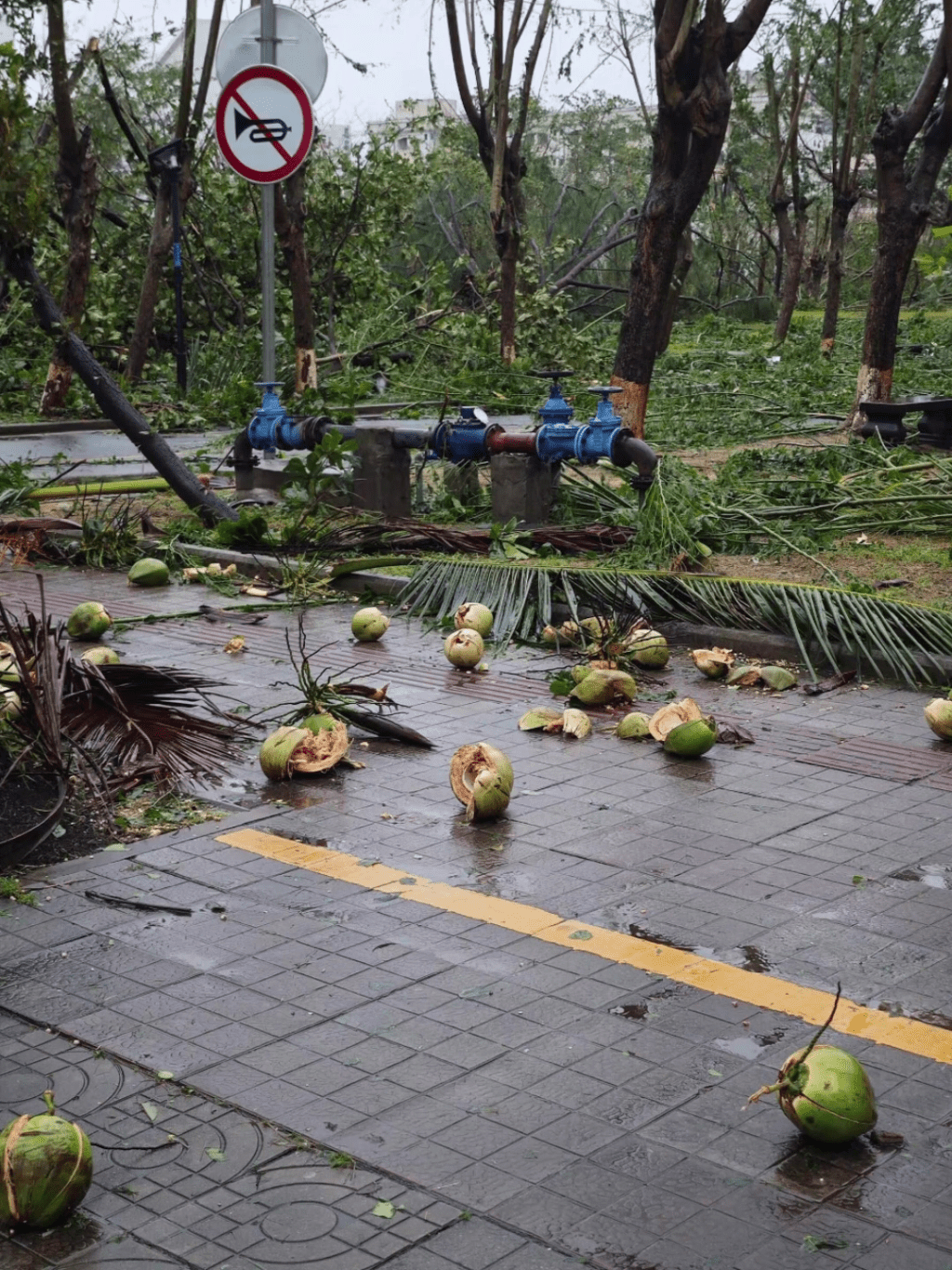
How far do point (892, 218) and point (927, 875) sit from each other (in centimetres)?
1206

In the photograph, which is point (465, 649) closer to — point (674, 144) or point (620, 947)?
point (620, 947)

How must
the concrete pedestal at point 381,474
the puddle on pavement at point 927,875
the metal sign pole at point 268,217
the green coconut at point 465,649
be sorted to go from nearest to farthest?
the puddle on pavement at point 927,875 → the green coconut at point 465,649 → the concrete pedestal at point 381,474 → the metal sign pole at point 268,217

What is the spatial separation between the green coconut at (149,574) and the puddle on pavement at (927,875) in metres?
6.08

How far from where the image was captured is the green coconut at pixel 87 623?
25.8ft

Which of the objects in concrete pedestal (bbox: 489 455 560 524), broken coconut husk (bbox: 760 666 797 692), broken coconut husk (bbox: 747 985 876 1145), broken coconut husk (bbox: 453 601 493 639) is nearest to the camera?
broken coconut husk (bbox: 747 985 876 1145)

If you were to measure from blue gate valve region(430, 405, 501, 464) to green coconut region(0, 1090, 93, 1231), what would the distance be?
8006mm

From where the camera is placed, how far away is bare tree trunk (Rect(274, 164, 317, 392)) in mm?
17125

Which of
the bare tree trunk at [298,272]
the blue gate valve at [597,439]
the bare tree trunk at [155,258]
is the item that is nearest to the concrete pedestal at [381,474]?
the blue gate valve at [597,439]

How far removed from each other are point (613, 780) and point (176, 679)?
73.8 inches

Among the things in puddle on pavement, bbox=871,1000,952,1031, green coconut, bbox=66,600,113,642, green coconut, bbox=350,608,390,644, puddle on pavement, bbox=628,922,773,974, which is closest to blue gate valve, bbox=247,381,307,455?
green coconut, bbox=350,608,390,644

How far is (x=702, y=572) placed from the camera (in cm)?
849

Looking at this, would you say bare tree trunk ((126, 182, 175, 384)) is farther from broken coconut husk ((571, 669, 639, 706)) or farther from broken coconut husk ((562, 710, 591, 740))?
broken coconut husk ((562, 710, 591, 740))

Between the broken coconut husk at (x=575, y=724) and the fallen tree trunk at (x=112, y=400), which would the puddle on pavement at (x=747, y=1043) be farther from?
the fallen tree trunk at (x=112, y=400)

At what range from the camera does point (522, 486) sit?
1020cm
